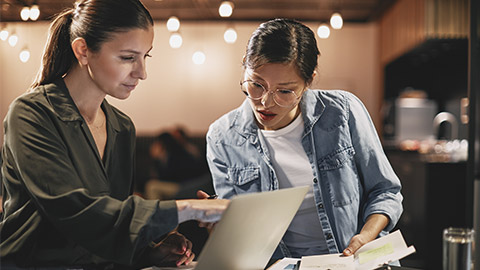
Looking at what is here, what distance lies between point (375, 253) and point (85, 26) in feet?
2.85

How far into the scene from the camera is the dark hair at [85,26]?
1113mm

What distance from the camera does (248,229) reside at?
0.96m

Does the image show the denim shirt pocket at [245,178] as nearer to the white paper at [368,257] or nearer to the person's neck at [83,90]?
the white paper at [368,257]

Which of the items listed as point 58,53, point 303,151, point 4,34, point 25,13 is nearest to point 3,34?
point 4,34

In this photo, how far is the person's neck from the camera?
1.17m

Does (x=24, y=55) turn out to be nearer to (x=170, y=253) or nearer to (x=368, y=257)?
(x=170, y=253)

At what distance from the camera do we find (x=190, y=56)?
6977 mm

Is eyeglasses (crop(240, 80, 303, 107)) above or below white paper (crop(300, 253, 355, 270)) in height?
above

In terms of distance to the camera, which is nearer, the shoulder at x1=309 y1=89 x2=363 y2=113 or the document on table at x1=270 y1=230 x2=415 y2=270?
the document on table at x1=270 y1=230 x2=415 y2=270

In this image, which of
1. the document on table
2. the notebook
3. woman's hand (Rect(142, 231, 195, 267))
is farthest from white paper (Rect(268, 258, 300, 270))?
woman's hand (Rect(142, 231, 195, 267))

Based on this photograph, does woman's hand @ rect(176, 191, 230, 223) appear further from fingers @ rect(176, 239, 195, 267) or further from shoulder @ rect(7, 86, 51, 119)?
shoulder @ rect(7, 86, 51, 119)

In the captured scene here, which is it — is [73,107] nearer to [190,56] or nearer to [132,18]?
[132,18]

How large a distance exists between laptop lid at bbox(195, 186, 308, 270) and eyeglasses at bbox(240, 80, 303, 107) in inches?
17.6

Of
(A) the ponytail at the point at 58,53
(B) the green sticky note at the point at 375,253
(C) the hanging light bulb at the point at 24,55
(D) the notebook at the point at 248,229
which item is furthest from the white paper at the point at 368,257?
(C) the hanging light bulb at the point at 24,55
